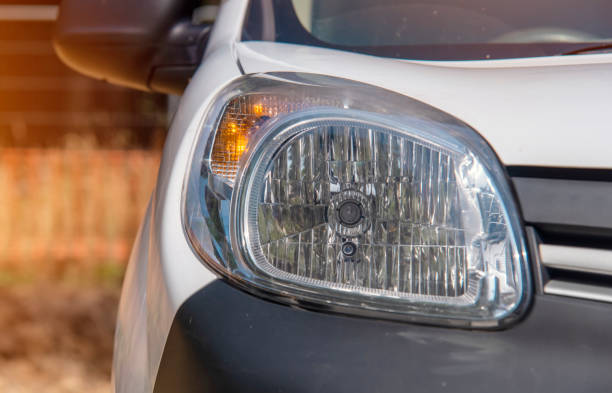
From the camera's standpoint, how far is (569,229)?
934 millimetres

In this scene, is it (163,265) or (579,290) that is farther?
(163,265)

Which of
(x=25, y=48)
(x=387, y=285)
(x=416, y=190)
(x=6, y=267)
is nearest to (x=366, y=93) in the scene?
(x=416, y=190)

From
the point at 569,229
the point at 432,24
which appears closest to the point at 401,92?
the point at 569,229

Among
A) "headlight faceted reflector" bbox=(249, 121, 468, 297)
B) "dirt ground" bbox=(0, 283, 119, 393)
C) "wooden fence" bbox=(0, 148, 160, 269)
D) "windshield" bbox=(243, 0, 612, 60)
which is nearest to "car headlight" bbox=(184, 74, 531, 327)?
"headlight faceted reflector" bbox=(249, 121, 468, 297)

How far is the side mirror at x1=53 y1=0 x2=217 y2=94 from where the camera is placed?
1745 mm

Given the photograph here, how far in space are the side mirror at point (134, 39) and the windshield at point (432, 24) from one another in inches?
10.2

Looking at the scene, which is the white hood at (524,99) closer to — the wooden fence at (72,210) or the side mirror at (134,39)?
the side mirror at (134,39)

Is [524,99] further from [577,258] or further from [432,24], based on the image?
[432,24]

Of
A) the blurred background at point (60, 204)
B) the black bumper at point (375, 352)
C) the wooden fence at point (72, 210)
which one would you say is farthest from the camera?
the wooden fence at point (72, 210)

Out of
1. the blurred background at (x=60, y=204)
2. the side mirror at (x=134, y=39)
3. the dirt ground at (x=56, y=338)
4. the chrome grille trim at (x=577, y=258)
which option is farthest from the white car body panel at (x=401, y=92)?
the blurred background at (x=60, y=204)

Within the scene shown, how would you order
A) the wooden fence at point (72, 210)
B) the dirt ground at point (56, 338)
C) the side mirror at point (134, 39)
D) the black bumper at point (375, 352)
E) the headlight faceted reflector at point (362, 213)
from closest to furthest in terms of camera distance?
the black bumper at point (375, 352)
the headlight faceted reflector at point (362, 213)
the side mirror at point (134, 39)
the dirt ground at point (56, 338)
the wooden fence at point (72, 210)

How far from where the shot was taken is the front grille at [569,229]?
918mm

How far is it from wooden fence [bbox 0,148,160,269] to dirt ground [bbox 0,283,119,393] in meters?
0.47

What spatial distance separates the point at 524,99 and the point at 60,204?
390cm
